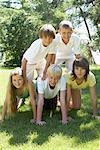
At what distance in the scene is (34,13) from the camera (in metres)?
33.0

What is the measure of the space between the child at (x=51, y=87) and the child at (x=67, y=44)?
69cm

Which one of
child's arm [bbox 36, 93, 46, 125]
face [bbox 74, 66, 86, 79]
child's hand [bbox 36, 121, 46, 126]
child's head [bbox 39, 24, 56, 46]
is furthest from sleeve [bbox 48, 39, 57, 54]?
child's hand [bbox 36, 121, 46, 126]

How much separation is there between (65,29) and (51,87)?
36.1 inches

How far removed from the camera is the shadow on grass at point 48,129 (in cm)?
420

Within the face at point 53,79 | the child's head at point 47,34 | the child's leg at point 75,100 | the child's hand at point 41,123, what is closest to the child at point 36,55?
the child's head at point 47,34

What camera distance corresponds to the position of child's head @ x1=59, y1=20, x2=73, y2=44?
5.45 metres

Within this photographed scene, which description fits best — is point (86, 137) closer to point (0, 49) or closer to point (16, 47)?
point (16, 47)

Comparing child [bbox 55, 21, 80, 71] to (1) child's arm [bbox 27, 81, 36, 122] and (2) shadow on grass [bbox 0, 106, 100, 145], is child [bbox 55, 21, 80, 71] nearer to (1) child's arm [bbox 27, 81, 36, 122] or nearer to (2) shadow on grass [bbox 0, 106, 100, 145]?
(1) child's arm [bbox 27, 81, 36, 122]

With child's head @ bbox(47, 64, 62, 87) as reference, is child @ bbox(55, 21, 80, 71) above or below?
above

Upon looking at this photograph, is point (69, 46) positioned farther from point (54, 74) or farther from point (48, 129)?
point (48, 129)

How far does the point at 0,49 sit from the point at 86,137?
1177 inches

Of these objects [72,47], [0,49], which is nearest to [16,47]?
[0,49]

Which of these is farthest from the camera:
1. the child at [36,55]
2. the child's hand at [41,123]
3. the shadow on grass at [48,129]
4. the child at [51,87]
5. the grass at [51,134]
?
the child at [36,55]

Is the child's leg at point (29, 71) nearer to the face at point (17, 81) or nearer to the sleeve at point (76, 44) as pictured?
the face at point (17, 81)
